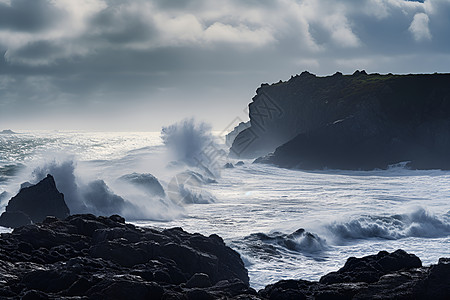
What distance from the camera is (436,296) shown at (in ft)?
32.2

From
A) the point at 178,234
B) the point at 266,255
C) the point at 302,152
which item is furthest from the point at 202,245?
the point at 302,152

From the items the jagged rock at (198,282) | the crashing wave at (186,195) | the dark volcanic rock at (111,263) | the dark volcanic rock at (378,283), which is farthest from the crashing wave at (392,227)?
the jagged rock at (198,282)

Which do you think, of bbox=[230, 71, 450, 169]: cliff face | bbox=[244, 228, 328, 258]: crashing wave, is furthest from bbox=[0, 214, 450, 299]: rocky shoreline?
bbox=[230, 71, 450, 169]: cliff face

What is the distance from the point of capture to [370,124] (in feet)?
233

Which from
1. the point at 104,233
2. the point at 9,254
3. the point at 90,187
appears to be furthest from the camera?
the point at 90,187

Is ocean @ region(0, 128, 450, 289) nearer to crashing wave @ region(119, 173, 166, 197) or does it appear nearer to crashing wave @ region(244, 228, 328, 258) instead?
crashing wave @ region(244, 228, 328, 258)

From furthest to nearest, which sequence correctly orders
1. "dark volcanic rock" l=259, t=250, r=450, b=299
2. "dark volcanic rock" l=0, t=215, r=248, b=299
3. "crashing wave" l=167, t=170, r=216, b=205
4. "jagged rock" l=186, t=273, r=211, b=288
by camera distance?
"crashing wave" l=167, t=170, r=216, b=205 → "jagged rock" l=186, t=273, r=211, b=288 → "dark volcanic rock" l=259, t=250, r=450, b=299 → "dark volcanic rock" l=0, t=215, r=248, b=299

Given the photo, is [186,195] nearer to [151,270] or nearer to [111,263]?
[111,263]

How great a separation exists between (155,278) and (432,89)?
243ft

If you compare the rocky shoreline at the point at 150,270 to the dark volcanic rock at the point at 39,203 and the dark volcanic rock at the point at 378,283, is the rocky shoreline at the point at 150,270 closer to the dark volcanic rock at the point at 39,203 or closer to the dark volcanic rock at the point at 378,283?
the dark volcanic rock at the point at 378,283

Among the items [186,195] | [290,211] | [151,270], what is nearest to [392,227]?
[290,211]

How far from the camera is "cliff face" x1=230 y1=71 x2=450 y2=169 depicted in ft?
→ 219

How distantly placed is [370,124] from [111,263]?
64572 mm

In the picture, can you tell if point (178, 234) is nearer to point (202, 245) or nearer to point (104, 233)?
point (202, 245)
